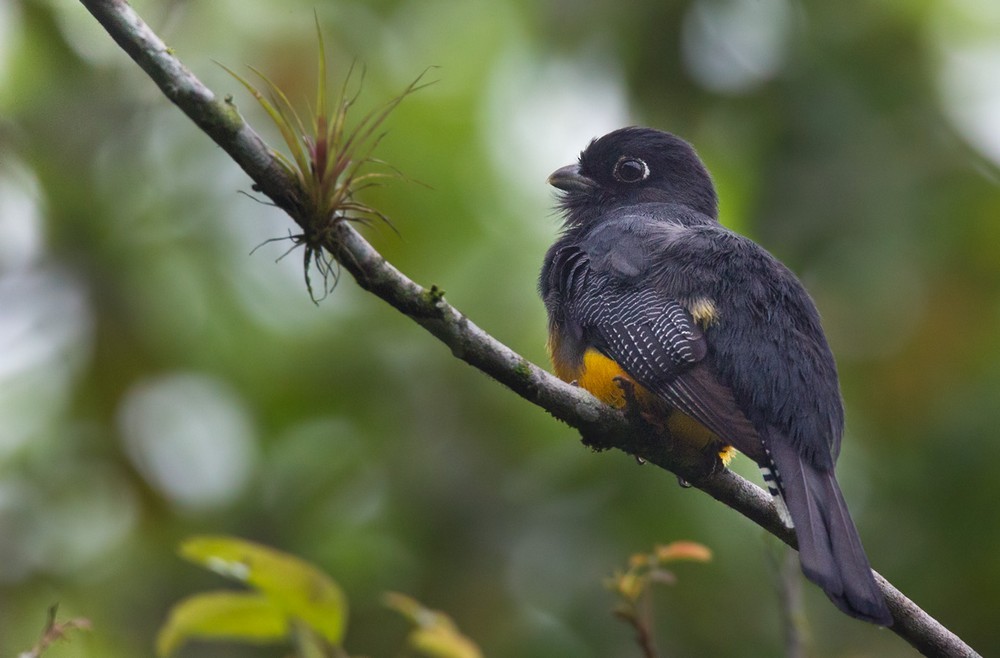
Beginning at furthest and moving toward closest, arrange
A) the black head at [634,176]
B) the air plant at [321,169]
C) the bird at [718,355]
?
the black head at [634,176]
the bird at [718,355]
the air plant at [321,169]

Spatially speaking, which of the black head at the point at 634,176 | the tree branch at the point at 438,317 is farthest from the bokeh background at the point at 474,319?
Answer: the tree branch at the point at 438,317

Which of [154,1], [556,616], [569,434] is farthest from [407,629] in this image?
[154,1]

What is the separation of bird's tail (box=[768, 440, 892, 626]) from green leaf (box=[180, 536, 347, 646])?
117 cm

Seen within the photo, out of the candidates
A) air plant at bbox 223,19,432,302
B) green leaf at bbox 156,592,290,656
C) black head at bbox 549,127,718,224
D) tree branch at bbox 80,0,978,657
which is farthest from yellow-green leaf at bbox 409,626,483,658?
black head at bbox 549,127,718,224

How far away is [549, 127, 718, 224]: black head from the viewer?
5.02m

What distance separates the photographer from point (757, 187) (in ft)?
20.5

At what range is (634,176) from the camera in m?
5.06

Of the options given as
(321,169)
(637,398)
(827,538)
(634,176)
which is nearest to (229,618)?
(321,169)

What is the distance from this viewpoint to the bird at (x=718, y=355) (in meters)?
3.22

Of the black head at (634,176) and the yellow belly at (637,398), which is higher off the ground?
the black head at (634,176)

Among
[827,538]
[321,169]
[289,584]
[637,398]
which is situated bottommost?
[289,584]

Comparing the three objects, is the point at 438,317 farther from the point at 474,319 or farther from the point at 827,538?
the point at 474,319

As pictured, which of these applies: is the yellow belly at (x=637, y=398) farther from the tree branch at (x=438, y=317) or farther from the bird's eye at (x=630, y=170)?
the bird's eye at (x=630, y=170)

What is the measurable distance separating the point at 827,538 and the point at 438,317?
1193mm
